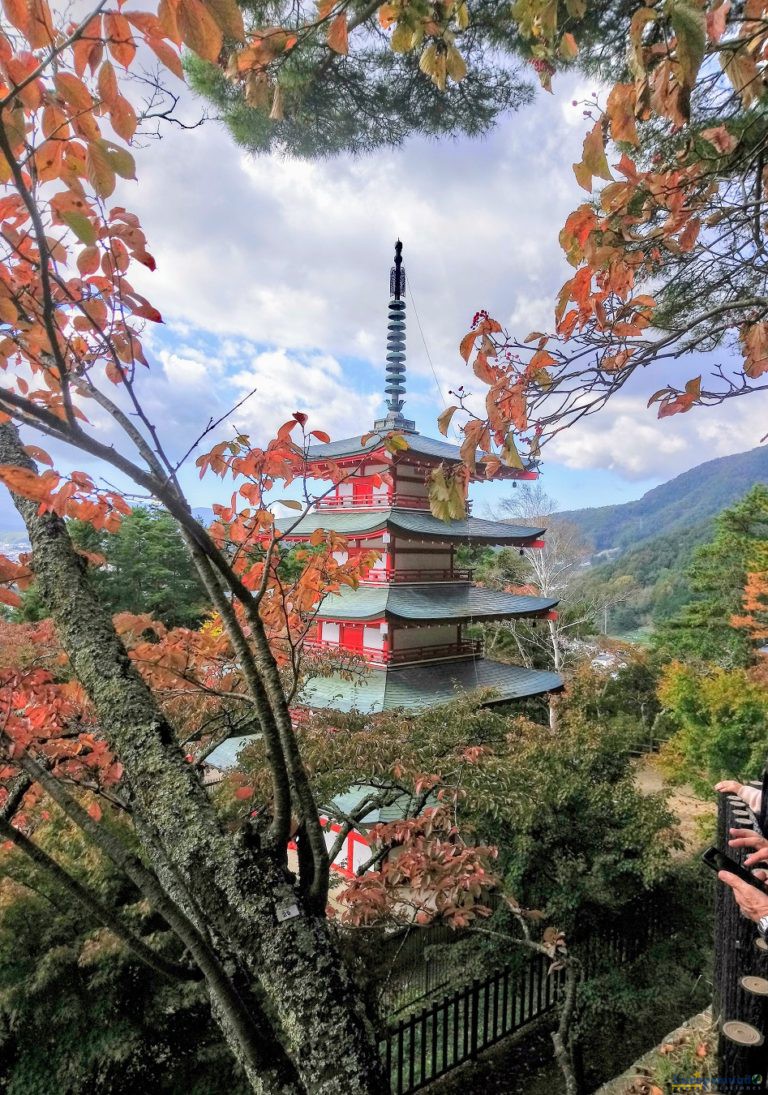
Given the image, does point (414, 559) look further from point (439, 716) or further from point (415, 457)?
point (439, 716)

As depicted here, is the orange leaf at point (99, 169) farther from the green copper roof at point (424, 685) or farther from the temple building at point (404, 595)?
the temple building at point (404, 595)

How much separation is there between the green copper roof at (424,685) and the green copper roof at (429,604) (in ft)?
3.12

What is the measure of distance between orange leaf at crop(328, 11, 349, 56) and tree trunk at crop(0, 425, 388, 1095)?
143cm

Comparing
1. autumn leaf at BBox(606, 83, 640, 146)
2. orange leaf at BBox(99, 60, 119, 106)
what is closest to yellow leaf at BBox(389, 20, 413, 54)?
autumn leaf at BBox(606, 83, 640, 146)

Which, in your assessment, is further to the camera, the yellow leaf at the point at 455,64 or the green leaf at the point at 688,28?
the yellow leaf at the point at 455,64

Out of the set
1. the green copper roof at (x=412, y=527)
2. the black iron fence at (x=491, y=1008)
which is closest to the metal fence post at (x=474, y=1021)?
the black iron fence at (x=491, y=1008)

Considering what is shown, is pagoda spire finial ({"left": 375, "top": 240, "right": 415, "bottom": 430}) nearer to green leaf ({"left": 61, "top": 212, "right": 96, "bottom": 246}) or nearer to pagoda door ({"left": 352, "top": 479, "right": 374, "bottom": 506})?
pagoda door ({"left": 352, "top": 479, "right": 374, "bottom": 506})

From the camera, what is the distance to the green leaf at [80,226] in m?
0.80

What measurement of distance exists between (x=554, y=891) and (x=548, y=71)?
17.9ft

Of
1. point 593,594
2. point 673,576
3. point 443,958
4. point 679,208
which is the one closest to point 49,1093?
point 443,958

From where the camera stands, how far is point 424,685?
8203mm

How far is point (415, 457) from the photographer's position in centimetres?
868

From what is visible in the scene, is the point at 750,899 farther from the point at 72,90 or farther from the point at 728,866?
the point at 72,90

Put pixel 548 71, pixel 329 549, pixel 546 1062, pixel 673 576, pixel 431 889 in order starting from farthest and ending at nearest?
pixel 673 576
pixel 546 1062
pixel 431 889
pixel 329 549
pixel 548 71
